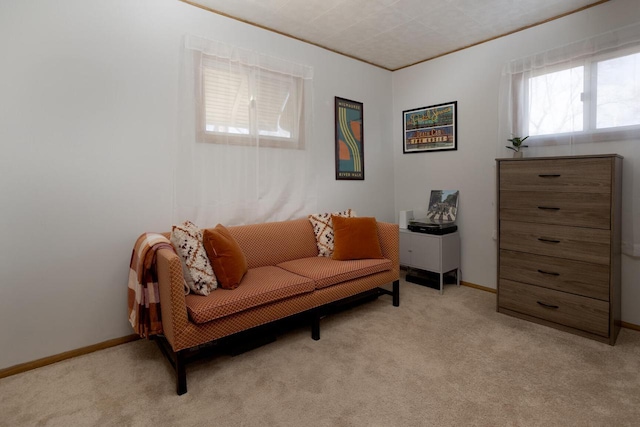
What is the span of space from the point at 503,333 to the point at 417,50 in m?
2.92

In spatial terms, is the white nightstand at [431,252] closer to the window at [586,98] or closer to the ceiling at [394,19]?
the window at [586,98]

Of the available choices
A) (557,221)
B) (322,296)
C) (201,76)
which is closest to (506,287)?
(557,221)

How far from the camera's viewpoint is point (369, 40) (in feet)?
11.2

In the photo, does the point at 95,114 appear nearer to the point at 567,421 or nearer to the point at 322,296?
the point at 322,296

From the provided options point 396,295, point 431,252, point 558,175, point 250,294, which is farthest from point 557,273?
point 250,294

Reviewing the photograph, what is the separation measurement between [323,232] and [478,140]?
1.91 metres

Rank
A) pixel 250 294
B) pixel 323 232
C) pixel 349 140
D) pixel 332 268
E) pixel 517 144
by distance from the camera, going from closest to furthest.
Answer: pixel 250 294
pixel 332 268
pixel 517 144
pixel 323 232
pixel 349 140

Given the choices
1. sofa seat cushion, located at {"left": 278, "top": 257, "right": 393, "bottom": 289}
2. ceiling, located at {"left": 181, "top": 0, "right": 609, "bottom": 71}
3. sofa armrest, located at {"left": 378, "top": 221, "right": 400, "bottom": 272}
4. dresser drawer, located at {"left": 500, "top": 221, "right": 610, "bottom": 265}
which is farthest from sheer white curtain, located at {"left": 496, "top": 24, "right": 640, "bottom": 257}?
sofa seat cushion, located at {"left": 278, "top": 257, "right": 393, "bottom": 289}

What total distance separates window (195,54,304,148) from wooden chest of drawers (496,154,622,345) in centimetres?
194

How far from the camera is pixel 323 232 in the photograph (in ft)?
10.7

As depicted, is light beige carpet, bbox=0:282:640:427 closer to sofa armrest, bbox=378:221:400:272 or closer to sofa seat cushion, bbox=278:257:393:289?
sofa seat cushion, bbox=278:257:393:289

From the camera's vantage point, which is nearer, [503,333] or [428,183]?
[503,333]

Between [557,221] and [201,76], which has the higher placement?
[201,76]

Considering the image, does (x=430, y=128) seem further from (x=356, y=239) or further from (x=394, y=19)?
(x=356, y=239)
